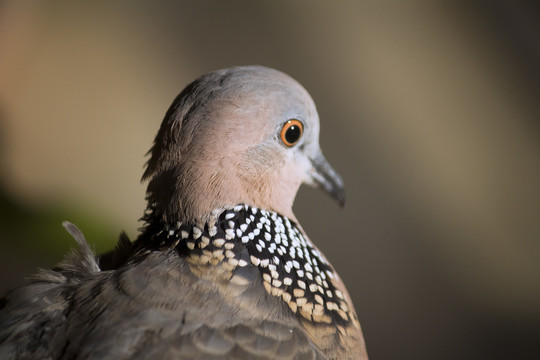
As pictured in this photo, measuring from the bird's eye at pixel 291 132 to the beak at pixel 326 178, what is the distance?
4.7 inches

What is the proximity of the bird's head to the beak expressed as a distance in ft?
0.49

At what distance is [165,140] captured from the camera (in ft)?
3.14

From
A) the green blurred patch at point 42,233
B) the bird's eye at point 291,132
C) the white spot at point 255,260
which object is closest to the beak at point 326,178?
the bird's eye at point 291,132

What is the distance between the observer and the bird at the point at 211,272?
0.85 m

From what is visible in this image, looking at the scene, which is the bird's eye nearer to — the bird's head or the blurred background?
the bird's head

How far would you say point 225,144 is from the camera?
927 mm

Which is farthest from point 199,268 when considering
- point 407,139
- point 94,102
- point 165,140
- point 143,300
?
point 94,102

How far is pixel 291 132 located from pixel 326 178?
0.67 ft

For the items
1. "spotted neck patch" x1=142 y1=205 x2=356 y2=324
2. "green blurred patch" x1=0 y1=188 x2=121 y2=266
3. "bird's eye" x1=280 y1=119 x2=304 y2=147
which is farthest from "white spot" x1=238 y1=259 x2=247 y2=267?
"green blurred patch" x1=0 y1=188 x2=121 y2=266

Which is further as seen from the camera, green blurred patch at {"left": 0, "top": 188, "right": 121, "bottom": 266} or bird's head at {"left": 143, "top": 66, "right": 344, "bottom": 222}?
green blurred patch at {"left": 0, "top": 188, "right": 121, "bottom": 266}

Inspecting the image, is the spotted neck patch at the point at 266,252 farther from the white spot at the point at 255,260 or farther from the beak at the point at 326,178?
the beak at the point at 326,178

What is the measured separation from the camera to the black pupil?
1026mm

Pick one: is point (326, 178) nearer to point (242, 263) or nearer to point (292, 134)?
point (292, 134)

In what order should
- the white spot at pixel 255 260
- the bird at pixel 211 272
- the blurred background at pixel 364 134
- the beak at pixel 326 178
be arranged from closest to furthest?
the bird at pixel 211 272 < the white spot at pixel 255 260 < the beak at pixel 326 178 < the blurred background at pixel 364 134
